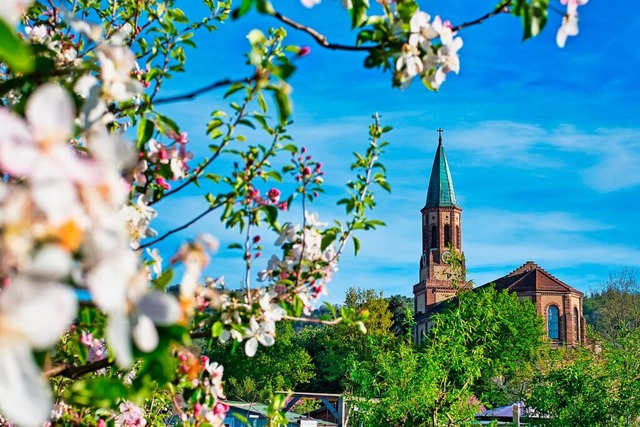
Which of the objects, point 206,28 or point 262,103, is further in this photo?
point 206,28

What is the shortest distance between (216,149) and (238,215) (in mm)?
268

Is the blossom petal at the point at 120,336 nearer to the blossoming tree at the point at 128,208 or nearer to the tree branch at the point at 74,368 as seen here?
the blossoming tree at the point at 128,208

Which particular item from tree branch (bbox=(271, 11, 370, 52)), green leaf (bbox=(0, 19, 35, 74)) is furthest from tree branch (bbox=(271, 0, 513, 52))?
green leaf (bbox=(0, 19, 35, 74))

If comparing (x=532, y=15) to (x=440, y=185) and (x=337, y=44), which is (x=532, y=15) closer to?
(x=337, y=44)

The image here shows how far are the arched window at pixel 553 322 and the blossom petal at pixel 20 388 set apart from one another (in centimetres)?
4716

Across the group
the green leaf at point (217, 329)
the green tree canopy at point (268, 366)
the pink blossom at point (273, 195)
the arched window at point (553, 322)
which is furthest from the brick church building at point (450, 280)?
the green leaf at point (217, 329)

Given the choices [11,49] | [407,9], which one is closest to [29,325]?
[11,49]

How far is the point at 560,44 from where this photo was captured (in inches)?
68.7

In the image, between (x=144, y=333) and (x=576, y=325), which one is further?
(x=576, y=325)

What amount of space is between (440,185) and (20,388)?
6022 cm

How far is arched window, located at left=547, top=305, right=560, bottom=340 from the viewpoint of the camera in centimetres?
4550

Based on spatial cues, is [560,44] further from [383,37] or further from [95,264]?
[95,264]

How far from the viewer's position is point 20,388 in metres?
0.61

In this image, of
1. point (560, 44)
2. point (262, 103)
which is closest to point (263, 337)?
point (262, 103)
